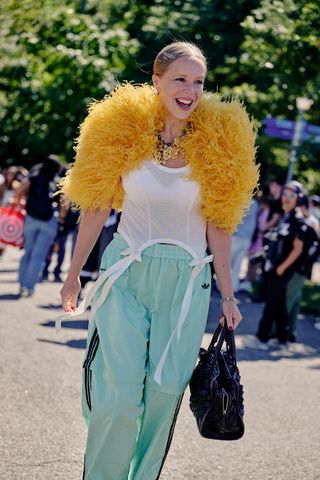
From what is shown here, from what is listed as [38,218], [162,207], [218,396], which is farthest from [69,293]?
[38,218]

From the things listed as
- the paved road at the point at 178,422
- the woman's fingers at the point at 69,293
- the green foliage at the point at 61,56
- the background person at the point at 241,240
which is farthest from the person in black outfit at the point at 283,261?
the green foliage at the point at 61,56

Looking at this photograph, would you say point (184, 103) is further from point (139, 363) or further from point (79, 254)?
point (139, 363)

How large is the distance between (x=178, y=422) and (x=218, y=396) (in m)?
2.69

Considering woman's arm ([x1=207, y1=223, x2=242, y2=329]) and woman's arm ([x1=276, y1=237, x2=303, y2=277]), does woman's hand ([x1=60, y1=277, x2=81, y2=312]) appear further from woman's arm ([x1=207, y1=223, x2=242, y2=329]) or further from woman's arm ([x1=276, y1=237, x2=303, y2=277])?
woman's arm ([x1=276, y1=237, x2=303, y2=277])

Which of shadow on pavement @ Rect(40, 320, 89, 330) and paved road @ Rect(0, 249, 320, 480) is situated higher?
shadow on pavement @ Rect(40, 320, 89, 330)

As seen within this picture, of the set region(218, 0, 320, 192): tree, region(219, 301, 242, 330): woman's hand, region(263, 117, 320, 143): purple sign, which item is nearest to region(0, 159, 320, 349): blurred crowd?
region(218, 0, 320, 192): tree

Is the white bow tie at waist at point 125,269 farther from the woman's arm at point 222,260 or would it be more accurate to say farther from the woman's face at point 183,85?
the woman's face at point 183,85

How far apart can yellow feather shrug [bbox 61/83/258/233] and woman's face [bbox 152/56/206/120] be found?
126mm

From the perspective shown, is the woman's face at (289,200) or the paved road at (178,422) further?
the woman's face at (289,200)

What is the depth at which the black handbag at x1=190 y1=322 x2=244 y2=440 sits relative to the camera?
13.8 feet

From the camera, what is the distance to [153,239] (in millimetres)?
4379

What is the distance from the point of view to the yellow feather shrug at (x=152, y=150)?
14.6ft

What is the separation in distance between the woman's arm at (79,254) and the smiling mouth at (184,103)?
0.58 meters

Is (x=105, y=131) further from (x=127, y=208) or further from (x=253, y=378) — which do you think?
(x=253, y=378)
